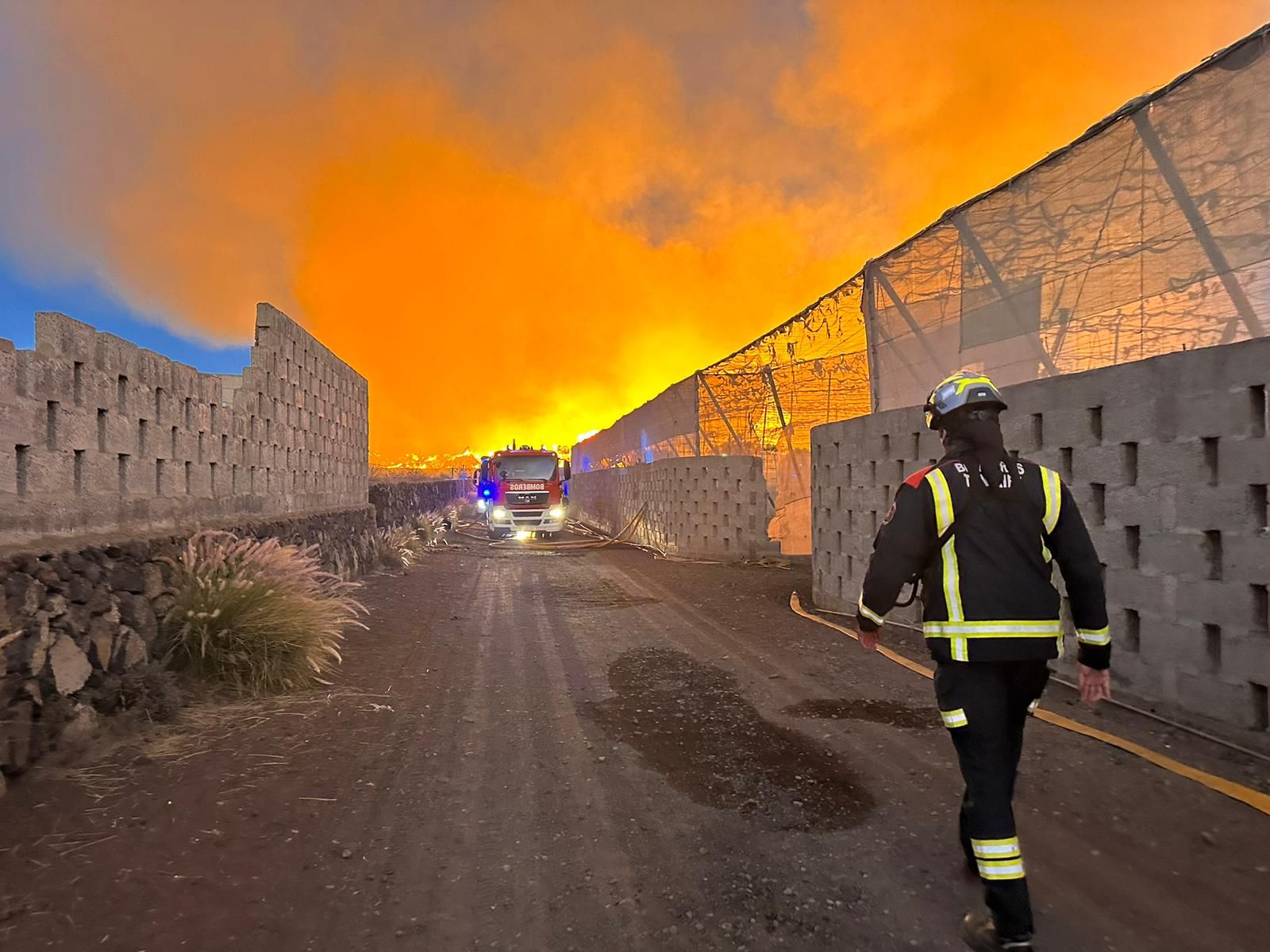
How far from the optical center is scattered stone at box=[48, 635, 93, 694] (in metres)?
3.96

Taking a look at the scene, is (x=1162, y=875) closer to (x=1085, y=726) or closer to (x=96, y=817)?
(x=1085, y=726)

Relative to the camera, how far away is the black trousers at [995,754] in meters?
2.32

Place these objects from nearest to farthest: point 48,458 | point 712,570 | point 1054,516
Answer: point 1054,516, point 48,458, point 712,570

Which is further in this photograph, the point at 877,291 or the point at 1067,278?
the point at 877,291

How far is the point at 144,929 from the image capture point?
2.54m

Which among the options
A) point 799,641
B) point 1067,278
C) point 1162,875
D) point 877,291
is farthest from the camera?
point 877,291

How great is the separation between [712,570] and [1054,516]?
1066cm

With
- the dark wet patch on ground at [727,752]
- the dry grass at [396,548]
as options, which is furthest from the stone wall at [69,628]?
the dry grass at [396,548]

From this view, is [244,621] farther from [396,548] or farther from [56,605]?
[396,548]

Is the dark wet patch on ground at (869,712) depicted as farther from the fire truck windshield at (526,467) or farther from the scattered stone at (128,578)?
the fire truck windshield at (526,467)

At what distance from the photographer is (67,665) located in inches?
159

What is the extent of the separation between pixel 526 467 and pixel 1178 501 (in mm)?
18108

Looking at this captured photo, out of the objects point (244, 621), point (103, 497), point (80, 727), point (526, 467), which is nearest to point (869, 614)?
point (80, 727)

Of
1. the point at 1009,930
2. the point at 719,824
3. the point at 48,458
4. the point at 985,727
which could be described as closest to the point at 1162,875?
the point at 1009,930
